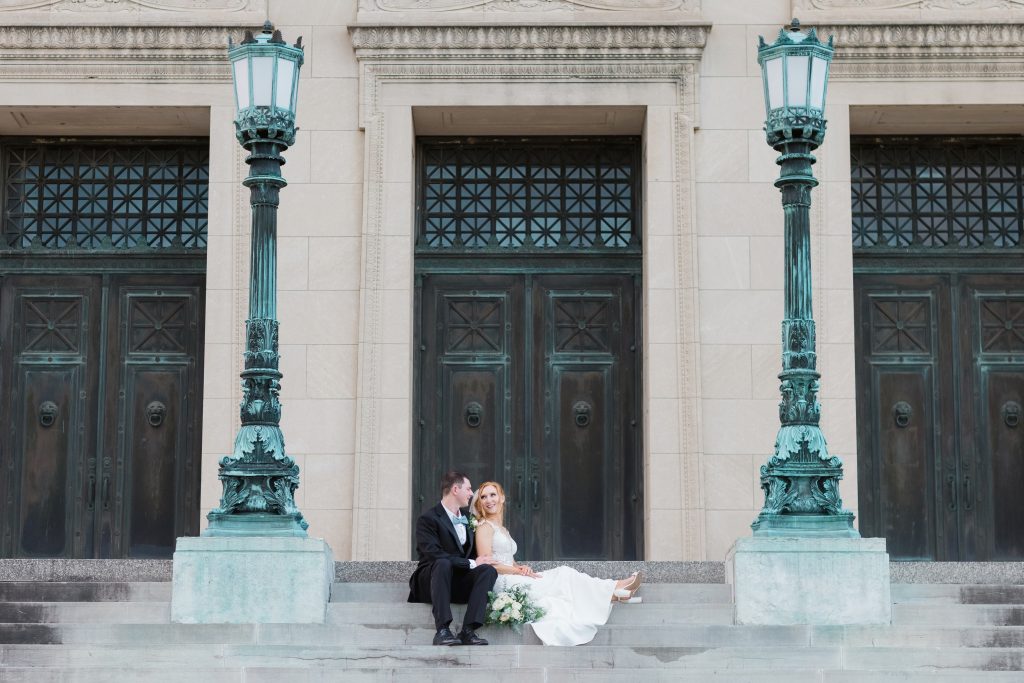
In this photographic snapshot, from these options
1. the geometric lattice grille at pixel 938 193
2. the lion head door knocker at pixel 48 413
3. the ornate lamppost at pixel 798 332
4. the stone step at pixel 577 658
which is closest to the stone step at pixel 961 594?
the ornate lamppost at pixel 798 332

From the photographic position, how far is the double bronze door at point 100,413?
784 inches

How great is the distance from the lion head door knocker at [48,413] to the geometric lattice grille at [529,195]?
4.55 m

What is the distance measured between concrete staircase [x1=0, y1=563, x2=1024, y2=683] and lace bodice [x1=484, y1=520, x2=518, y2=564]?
0.65 m

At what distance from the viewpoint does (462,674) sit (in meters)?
12.7

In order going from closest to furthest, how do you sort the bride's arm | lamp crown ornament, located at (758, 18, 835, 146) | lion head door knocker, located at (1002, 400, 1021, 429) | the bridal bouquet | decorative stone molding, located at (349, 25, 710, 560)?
the bridal bouquet, the bride's arm, lamp crown ornament, located at (758, 18, 835, 146), decorative stone molding, located at (349, 25, 710, 560), lion head door knocker, located at (1002, 400, 1021, 429)

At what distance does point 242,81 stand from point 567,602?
4.93 m

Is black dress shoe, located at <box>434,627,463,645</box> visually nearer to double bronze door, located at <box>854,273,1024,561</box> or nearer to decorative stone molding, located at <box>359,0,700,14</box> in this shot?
double bronze door, located at <box>854,273,1024,561</box>

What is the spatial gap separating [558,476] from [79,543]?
17.9 feet

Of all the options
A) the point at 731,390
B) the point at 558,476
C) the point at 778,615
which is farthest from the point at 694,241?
the point at 778,615

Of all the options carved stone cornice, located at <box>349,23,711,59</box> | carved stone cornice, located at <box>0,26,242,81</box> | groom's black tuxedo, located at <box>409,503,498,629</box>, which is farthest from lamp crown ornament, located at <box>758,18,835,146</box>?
carved stone cornice, located at <box>0,26,242,81</box>

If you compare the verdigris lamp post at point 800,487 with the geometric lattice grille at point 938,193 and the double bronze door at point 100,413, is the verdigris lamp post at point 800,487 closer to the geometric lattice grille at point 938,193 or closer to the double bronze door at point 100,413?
the geometric lattice grille at point 938,193

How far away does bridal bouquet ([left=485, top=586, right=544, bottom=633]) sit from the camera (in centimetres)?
1339

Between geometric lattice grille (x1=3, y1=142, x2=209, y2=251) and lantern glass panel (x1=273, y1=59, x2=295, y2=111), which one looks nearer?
lantern glass panel (x1=273, y1=59, x2=295, y2=111)

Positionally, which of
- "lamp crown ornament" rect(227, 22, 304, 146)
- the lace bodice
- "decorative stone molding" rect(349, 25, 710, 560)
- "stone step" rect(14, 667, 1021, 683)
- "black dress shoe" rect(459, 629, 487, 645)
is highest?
"decorative stone molding" rect(349, 25, 710, 560)
